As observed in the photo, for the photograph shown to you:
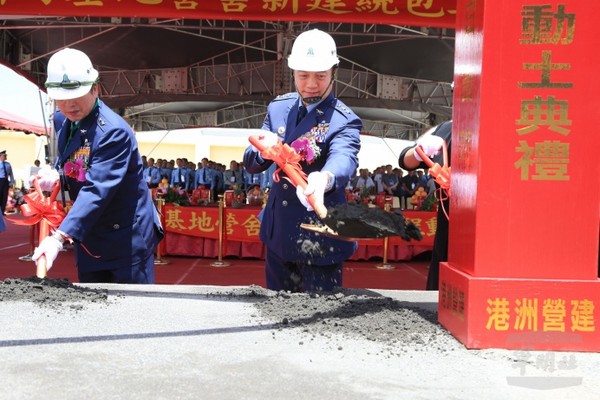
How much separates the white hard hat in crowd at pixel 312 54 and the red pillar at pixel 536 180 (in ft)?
2.57

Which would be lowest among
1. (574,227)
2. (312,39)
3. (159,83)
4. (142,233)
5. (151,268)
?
(151,268)

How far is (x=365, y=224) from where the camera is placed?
1689 mm

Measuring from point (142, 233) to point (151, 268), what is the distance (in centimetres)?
20

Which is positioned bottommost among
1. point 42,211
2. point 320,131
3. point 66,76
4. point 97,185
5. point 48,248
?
point 48,248

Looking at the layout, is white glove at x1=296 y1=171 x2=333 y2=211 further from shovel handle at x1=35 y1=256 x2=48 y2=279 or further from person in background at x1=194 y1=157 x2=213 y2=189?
person in background at x1=194 y1=157 x2=213 y2=189

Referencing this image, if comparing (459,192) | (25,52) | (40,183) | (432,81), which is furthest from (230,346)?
(432,81)

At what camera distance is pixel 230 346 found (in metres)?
1.33

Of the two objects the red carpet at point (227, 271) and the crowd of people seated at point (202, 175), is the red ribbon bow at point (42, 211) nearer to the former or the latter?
the red carpet at point (227, 271)

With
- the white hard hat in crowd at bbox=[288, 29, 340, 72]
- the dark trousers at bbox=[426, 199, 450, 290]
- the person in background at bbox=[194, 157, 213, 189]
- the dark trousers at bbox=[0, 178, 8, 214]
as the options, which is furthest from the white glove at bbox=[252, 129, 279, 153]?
the dark trousers at bbox=[0, 178, 8, 214]

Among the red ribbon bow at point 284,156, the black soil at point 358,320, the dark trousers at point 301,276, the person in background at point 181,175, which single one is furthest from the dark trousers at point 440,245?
the person in background at point 181,175

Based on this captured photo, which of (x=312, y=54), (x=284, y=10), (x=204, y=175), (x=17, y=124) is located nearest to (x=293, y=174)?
(x=312, y=54)

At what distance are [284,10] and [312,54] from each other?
6.05ft

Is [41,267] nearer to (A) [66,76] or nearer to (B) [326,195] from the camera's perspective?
(A) [66,76]

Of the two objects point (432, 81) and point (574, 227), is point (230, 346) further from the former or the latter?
point (432, 81)
